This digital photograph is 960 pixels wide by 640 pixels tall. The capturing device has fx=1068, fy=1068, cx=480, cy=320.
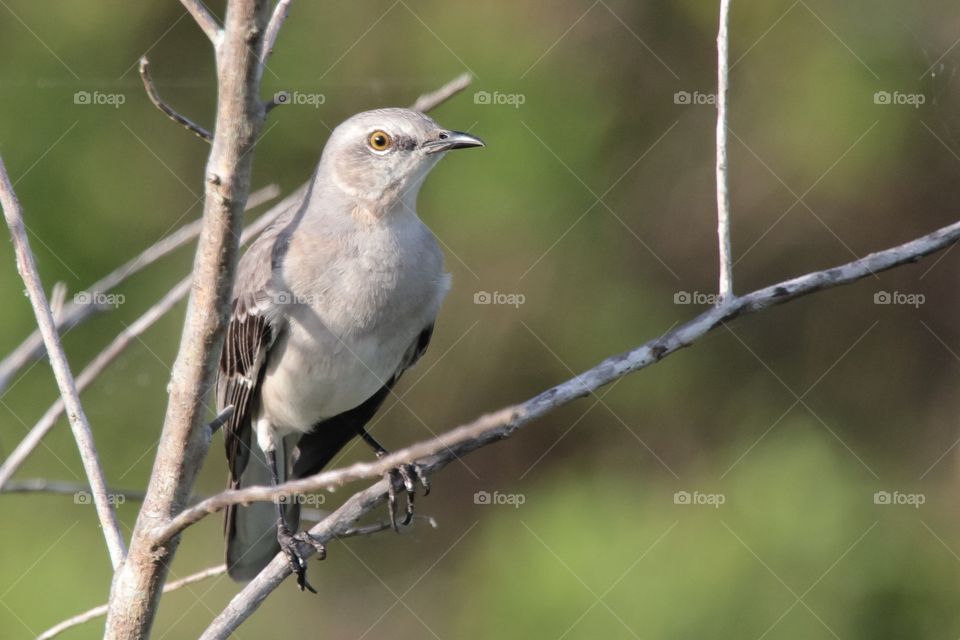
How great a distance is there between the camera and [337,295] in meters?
3.78

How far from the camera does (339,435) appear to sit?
446 centimetres

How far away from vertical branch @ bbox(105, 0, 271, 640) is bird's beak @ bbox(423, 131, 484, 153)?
168cm

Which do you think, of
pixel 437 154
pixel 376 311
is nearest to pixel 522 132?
pixel 437 154

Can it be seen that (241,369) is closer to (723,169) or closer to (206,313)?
(206,313)

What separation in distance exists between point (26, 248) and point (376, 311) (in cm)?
154

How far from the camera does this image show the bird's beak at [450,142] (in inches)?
147

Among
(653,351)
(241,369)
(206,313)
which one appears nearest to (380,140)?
(241,369)

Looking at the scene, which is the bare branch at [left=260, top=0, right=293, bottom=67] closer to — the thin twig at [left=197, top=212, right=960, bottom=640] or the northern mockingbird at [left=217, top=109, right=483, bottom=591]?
the thin twig at [left=197, top=212, right=960, bottom=640]

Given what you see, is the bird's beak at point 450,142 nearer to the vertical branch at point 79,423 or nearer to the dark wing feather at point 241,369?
the dark wing feather at point 241,369

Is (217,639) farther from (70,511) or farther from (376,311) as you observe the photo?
(70,511)

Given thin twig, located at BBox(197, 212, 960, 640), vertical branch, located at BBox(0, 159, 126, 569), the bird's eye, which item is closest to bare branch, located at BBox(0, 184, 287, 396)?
vertical branch, located at BBox(0, 159, 126, 569)

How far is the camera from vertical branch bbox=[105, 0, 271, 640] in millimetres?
1965

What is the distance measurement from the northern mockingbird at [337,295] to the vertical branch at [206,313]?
1.35 metres

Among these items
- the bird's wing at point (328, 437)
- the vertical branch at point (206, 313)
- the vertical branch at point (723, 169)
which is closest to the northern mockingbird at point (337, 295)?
the bird's wing at point (328, 437)
